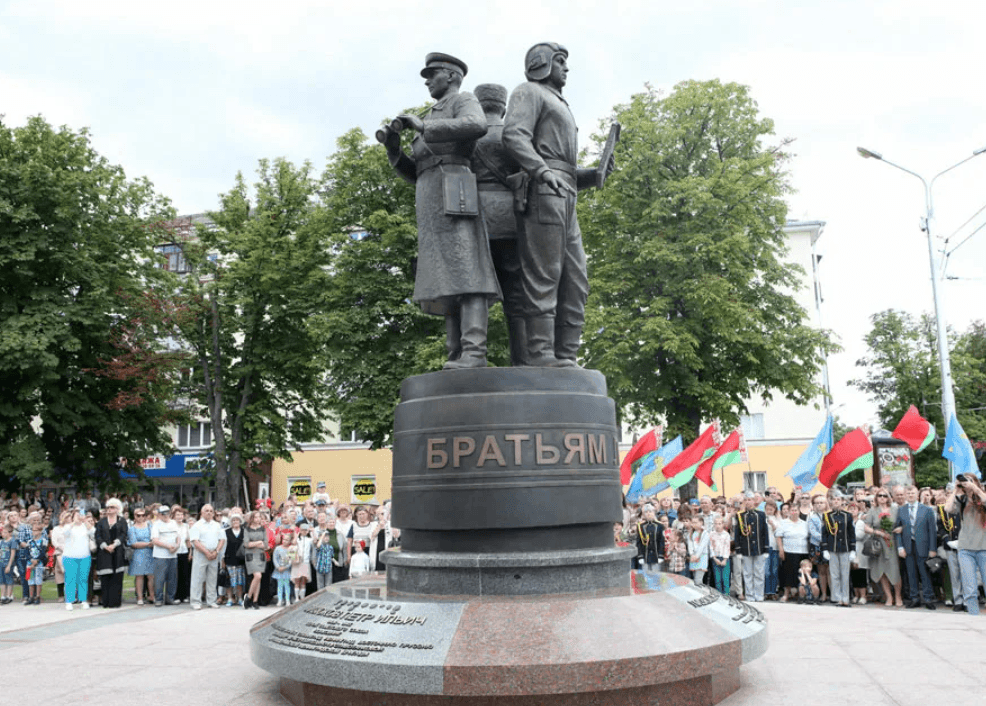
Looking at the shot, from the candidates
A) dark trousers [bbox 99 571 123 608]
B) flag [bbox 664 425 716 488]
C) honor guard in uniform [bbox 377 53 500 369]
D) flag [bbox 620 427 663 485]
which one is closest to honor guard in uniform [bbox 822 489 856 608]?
flag [bbox 664 425 716 488]

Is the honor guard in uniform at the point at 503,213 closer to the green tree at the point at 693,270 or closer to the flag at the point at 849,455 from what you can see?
the flag at the point at 849,455

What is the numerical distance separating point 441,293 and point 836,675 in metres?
4.09

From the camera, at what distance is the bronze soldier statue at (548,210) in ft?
23.3

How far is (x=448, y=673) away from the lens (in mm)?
4930

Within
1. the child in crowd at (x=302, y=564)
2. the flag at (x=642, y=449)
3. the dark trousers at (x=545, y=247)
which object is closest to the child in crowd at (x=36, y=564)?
the child in crowd at (x=302, y=564)

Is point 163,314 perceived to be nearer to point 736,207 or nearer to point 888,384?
point 736,207

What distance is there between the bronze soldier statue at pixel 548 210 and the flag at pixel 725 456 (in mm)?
11272

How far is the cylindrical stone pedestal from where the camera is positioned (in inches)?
245

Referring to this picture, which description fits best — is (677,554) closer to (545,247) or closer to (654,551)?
(654,551)

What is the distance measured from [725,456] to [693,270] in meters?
6.54

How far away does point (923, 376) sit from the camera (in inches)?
1517

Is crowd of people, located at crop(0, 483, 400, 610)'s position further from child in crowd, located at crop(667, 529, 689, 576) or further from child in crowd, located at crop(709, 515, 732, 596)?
child in crowd, located at crop(709, 515, 732, 596)

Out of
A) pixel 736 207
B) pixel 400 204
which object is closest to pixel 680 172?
pixel 736 207

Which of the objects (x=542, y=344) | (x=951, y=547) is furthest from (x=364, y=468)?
(x=542, y=344)
